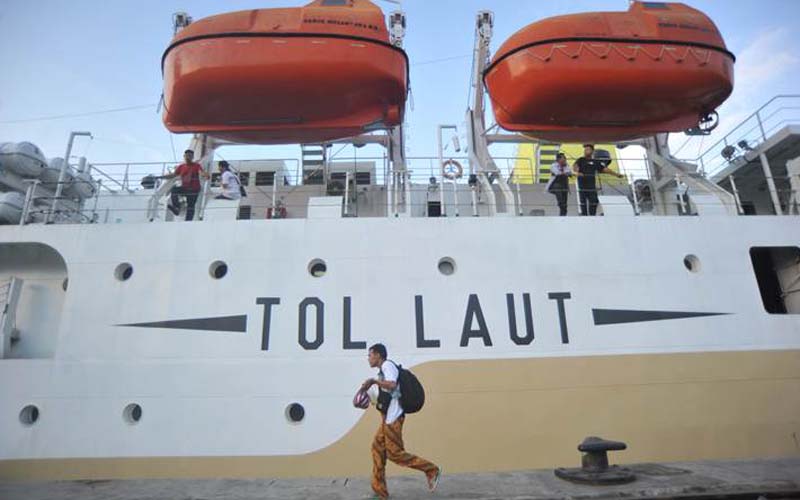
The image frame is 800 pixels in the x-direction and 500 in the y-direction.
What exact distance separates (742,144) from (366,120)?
6452mm

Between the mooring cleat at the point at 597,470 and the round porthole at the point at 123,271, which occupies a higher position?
the round porthole at the point at 123,271

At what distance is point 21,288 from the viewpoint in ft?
21.5

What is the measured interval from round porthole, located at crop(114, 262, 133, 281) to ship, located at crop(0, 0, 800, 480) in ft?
0.06

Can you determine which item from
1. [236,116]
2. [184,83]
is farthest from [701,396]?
[184,83]

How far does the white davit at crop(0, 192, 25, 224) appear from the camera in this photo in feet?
22.9

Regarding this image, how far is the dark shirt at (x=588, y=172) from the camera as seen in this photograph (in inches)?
296

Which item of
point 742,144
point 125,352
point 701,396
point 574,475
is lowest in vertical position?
point 574,475

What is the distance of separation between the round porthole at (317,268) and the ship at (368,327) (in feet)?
0.08

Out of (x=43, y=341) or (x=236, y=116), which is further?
(x=236, y=116)

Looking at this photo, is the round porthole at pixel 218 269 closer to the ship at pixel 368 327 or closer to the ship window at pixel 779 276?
the ship at pixel 368 327

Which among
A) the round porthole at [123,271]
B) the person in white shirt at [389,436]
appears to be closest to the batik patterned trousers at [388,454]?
the person in white shirt at [389,436]

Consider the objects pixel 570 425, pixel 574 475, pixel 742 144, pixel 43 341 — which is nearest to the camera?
pixel 574 475

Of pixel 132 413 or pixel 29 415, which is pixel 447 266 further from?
pixel 29 415

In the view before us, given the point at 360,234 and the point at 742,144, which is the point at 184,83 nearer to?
the point at 360,234
